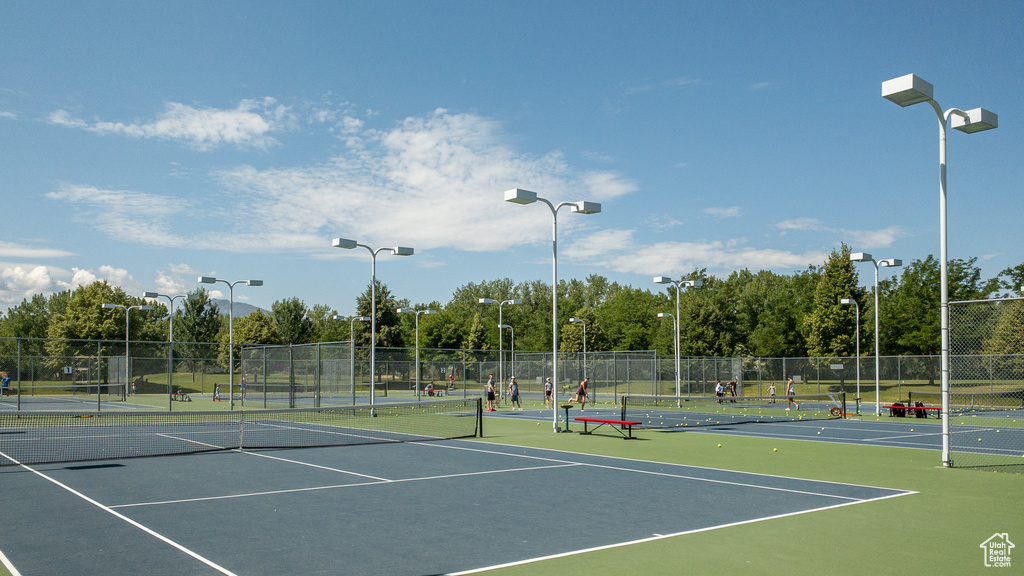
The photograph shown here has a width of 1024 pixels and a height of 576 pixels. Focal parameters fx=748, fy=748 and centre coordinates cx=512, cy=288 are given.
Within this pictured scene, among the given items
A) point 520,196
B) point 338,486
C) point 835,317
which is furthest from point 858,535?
point 835,317

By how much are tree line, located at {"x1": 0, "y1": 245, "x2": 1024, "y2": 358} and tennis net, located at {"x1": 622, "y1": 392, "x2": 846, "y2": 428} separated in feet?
51.3

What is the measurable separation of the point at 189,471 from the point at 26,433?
1060 centimetres

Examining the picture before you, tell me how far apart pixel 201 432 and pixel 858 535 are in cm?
1825

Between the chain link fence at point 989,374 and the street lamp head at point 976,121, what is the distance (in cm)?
1052

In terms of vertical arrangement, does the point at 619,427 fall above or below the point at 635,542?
below

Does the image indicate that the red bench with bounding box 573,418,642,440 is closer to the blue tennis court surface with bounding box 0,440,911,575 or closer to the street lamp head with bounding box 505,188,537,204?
the blue tennis court surface with bounding box 0,440,911,575

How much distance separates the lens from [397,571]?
6.59m

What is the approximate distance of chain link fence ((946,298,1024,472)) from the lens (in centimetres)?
2427

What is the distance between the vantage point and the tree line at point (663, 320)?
5725 cm

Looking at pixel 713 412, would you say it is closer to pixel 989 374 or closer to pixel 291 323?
pixel 989 374

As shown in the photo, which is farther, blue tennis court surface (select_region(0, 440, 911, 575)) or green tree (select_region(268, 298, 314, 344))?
green tree (select_region(268, 298, 314, 344))

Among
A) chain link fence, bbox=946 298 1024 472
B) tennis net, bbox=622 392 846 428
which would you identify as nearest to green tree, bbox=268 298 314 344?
tennis net, bbox=622 392 846 428

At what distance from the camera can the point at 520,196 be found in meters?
19.1

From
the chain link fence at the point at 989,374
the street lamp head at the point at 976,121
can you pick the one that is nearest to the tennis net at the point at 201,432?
the street lamp head at the point at 976,121
